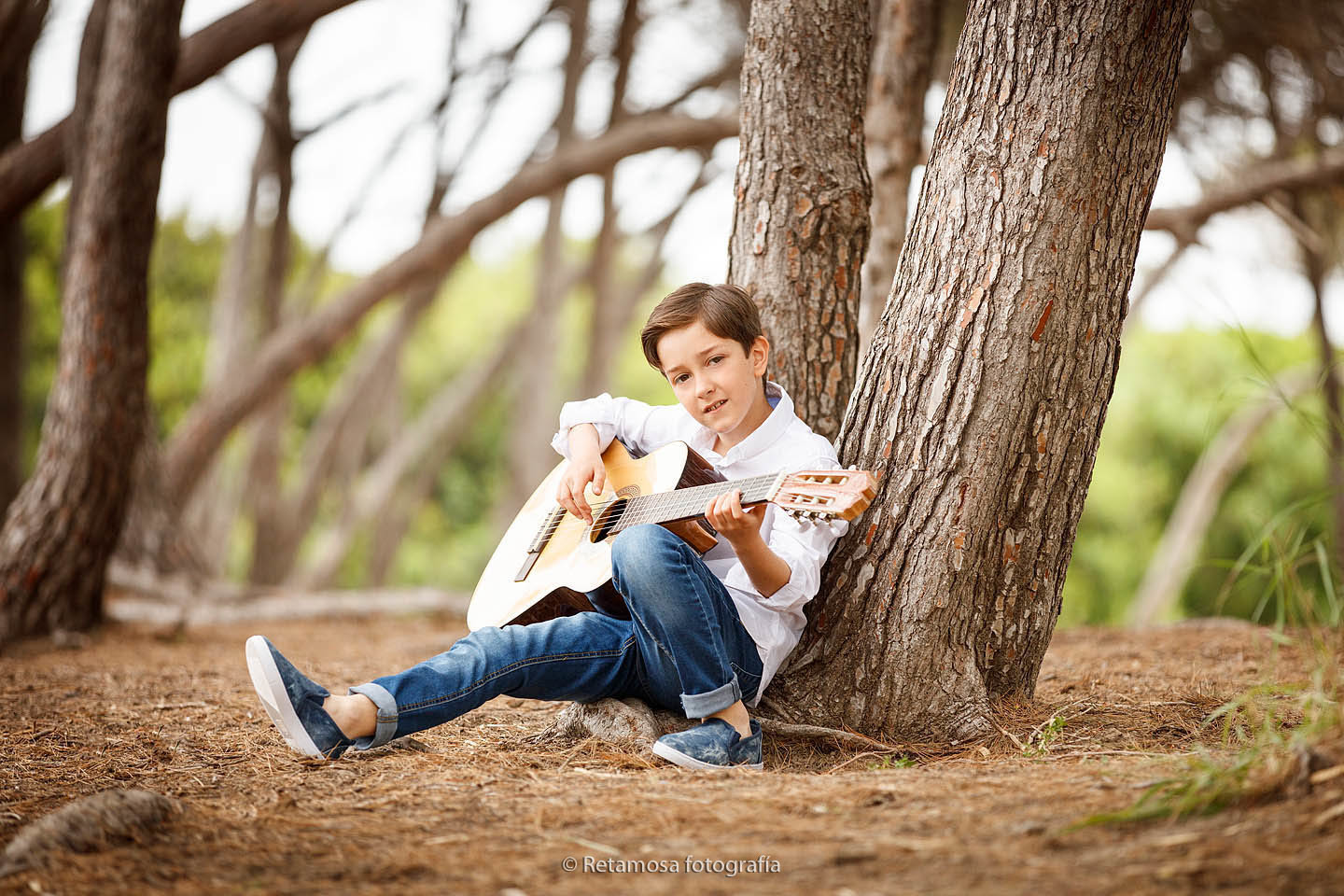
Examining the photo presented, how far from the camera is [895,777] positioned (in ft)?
7.23

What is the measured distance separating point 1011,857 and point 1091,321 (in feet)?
4.87

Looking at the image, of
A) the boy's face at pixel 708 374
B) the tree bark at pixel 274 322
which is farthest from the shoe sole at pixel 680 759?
the tree bark at pixel 274 322

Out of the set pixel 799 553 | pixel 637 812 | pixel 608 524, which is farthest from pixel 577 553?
pixel 637 812

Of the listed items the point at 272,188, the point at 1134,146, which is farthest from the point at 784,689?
the point at 272,188

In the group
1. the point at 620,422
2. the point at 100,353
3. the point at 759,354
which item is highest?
the point at 100,353

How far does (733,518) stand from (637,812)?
2.21 feet

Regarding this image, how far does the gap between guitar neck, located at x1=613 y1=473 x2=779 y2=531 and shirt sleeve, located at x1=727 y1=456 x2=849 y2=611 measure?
0.47 feet

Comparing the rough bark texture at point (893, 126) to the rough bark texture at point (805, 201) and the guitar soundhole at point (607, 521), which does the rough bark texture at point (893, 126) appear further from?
the guitar soundhole at point (607, 521)

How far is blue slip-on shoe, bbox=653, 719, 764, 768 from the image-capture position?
2441 millimetres

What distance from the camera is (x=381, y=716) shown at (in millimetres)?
2461

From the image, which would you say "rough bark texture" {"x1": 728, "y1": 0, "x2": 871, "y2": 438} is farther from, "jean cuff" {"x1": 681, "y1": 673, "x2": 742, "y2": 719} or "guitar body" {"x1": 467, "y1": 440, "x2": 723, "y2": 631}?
"jean cuff" {"x1": 681, "y1": 673, "x2": 742, "y2": 719}

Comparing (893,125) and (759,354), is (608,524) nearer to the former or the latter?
(759,354)

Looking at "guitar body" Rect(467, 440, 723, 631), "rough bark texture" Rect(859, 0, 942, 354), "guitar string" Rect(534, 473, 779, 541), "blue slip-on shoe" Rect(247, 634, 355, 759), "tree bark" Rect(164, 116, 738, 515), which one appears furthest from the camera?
"tree bark" Rect(164, 116, 738, 515)

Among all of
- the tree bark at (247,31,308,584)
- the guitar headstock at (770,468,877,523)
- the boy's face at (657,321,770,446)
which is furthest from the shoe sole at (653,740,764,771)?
the tree bark at (247,31,308,584)
